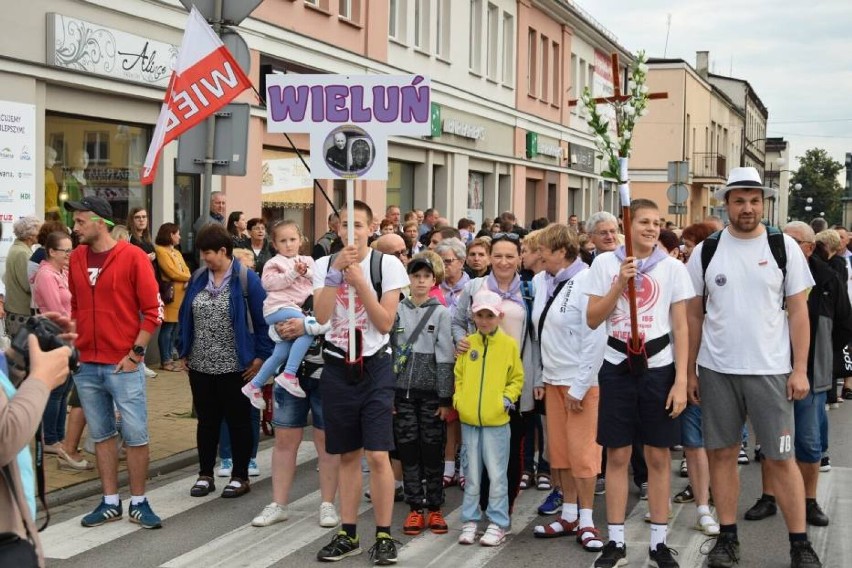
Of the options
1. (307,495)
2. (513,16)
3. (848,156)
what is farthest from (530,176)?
(307,495)

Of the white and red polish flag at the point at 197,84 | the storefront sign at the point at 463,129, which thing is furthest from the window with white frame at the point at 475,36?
the white and red polish flag at the point at 197,84

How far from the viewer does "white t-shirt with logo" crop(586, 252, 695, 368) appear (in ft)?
20.9

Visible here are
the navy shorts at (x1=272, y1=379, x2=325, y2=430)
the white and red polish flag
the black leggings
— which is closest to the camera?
the navy shorts at (x1=272, y1=379, x2=325, y2=430)

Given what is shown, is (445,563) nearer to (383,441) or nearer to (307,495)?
(383,441)

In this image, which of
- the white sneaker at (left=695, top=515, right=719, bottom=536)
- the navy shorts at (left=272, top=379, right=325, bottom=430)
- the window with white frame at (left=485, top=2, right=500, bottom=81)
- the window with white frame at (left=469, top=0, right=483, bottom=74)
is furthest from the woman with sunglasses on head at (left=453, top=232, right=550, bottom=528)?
the window with white frame at (left=485, top=2, right=500, bottom=81)

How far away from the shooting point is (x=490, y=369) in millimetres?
7191

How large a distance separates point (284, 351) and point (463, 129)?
19.8m

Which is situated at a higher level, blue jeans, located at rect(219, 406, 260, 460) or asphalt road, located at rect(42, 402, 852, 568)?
blue jeans, located at rect(219, 406, 260, 460)

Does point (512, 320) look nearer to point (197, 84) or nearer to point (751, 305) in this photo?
point (751, 305)

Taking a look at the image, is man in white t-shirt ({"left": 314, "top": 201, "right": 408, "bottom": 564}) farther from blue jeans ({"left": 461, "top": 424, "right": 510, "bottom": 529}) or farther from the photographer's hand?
the photographer's hand

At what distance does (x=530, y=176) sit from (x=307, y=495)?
26935 mm

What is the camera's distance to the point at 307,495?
835 cm

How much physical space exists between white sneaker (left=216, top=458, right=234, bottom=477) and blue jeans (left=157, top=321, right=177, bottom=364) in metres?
5.42

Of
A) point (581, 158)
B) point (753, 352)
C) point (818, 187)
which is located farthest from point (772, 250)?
point (818, 187)
